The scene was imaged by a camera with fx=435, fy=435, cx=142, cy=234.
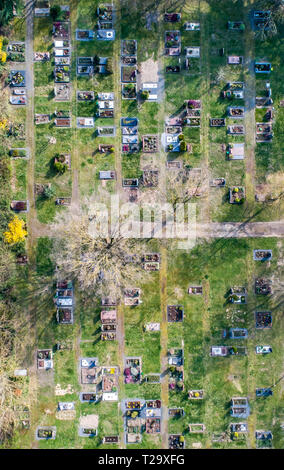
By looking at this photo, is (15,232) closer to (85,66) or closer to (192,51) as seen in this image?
(85,66)

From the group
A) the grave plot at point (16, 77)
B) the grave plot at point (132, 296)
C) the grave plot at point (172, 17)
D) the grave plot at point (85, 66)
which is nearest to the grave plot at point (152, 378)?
the grave plot at point (132, 296)

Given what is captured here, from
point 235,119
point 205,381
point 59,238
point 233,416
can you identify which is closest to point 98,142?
point 59,238

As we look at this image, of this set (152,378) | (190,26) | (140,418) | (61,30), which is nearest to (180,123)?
(190,26)

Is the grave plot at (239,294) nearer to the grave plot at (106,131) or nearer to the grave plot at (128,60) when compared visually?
the grave plot at (106,131)

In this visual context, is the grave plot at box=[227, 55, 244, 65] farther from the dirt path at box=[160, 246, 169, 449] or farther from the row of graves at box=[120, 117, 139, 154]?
the dirt path at box=[160, 246, 169, 449]

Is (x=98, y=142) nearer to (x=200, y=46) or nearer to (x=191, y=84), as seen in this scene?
(x=191, y=84)

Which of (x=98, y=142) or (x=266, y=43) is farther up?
(x=266, y=43)
